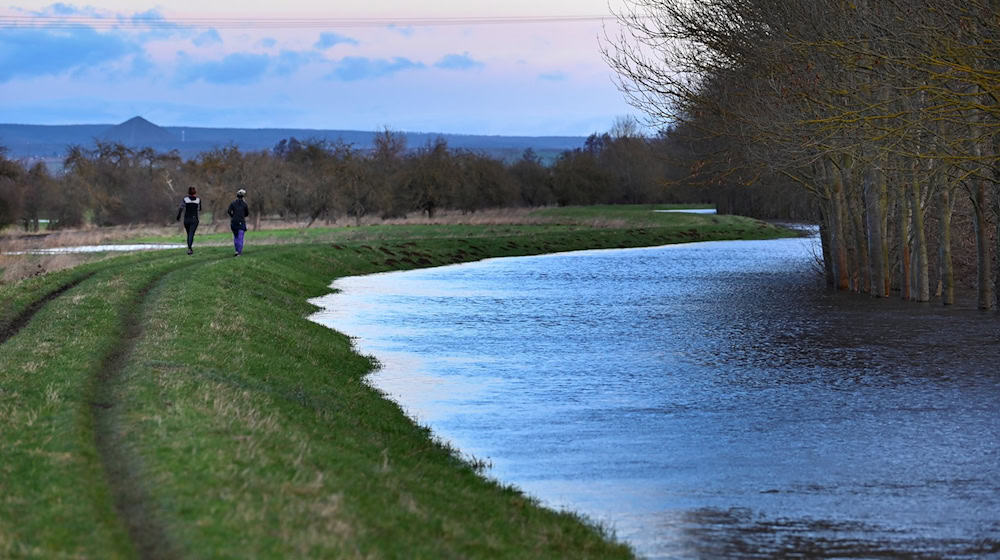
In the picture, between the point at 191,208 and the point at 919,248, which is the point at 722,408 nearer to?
the point at 919,248

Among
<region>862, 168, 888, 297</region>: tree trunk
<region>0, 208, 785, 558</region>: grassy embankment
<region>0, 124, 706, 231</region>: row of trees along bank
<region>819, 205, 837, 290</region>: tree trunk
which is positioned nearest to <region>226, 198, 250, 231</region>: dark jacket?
<region>0, 208, 785, 558</region>: grassy embankment

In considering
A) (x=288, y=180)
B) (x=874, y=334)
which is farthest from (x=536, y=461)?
(x=288, y=180)

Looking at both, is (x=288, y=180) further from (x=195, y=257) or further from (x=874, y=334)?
(x=874, y=334)

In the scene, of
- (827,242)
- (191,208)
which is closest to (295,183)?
(191,208)

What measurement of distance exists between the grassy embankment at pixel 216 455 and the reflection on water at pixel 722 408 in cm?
105

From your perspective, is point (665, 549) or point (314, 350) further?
point (314, 350)

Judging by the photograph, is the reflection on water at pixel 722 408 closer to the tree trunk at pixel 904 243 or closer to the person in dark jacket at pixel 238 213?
the tree trunk at pixel 904 243

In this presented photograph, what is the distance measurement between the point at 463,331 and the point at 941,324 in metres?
12.0

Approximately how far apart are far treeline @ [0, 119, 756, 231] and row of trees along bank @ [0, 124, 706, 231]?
0.09m

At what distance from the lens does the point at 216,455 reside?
11.8 m

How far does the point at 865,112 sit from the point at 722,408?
10859 millimetres

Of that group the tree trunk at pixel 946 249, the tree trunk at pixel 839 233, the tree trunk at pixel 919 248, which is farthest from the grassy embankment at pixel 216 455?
the tree trunk at pixel 839 233

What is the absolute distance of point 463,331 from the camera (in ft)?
98.0

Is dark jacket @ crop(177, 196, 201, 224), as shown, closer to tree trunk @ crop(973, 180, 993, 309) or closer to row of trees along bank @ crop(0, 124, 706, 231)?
tree trunk @ crop(973, 180, 993, 309)
